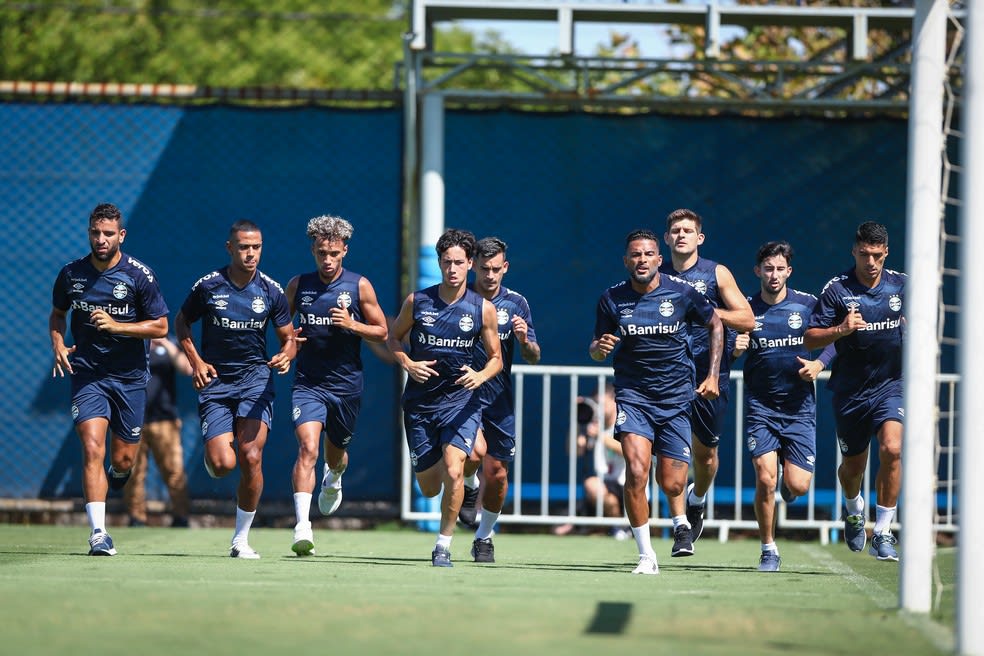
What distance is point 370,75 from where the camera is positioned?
27.1 meters

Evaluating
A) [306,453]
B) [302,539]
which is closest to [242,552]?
[302,539]

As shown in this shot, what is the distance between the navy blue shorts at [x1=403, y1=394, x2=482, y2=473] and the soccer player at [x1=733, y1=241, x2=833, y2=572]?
2.09m

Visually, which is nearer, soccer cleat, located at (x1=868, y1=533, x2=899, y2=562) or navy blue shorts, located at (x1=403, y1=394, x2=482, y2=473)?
navy blue shorts, located at (x1=403, y1=394, x2=482, y2=473)

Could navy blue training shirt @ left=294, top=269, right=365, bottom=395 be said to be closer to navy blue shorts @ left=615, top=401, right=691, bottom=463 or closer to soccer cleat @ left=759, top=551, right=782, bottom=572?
navy blue shorts @ left=615, top=401, right=691, bottom=463

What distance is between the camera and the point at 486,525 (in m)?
10.3

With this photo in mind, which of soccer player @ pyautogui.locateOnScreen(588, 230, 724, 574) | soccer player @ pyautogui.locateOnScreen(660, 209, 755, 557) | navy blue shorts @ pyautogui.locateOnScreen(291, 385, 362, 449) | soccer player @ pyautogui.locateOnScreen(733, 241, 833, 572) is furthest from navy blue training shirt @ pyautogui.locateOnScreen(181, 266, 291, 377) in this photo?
soccer player @ pyautogui.locateOnScreen(733, 241, 833, 572)

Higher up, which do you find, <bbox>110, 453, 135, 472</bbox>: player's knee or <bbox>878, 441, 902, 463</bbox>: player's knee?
<bbox>878, 441, 902, 463</bbox>: player's knee

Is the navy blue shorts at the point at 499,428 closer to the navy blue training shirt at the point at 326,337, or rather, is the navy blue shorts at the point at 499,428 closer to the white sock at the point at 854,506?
the navy blue training shirt at the point at 326,337

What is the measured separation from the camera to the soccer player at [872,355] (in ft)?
34.2

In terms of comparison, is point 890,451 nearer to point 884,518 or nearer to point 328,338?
point 884,518

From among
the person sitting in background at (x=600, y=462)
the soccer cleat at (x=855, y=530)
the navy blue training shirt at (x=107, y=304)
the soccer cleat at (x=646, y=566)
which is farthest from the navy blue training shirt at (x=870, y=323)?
the navy blue training shirt at (x=107, y=304)

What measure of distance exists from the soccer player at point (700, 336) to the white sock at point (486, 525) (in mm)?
1321

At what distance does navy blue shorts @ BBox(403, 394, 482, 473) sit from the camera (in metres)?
9.48

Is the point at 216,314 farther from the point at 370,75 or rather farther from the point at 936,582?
the point at 370,75
